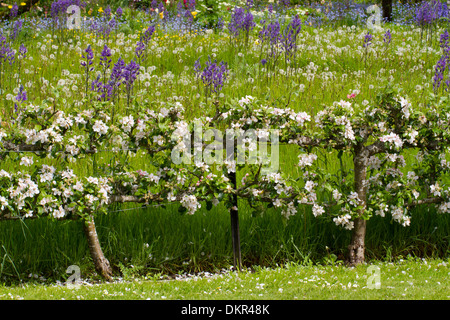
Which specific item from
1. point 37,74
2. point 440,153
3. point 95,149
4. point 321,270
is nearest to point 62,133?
point 95,149

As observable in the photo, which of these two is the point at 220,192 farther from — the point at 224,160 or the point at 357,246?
the point at 357,246

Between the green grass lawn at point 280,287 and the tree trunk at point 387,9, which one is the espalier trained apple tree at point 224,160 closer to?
the green grass lawn at point 280,287

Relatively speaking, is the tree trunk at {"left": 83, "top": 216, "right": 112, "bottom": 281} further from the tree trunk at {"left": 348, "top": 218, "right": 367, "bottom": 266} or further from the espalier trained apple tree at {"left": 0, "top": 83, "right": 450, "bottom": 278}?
the tree trunk at {"left": 348, "top": 218, "right": 367, "bottom": 266}

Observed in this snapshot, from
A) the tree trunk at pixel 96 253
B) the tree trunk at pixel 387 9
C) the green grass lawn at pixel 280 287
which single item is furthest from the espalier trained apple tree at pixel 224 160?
the tree trunk at pixel 387 9

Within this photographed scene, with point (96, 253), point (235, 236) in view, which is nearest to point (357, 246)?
point (235, 236)

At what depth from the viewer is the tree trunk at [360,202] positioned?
16.6 feet

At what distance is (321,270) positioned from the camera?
480 cm

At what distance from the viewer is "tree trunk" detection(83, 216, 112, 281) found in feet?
15.4

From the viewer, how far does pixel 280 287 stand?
4277 millimetres

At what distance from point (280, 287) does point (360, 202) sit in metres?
1.23

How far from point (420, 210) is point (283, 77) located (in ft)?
14.1

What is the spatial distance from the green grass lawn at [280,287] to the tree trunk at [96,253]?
0.17m

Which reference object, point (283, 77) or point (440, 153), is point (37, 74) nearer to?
point (283, 77)

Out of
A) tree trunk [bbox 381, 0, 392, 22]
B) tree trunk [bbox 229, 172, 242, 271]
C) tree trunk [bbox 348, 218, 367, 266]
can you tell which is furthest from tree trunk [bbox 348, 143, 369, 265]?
tree trunk [bbox 381, 0, 392, 22]
